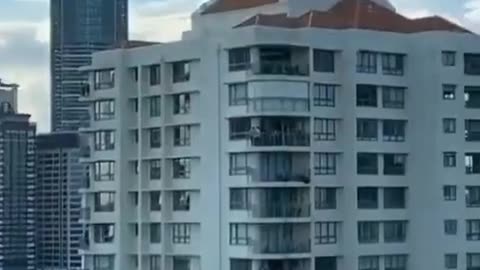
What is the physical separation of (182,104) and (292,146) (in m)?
3.49

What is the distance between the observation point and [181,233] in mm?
38844

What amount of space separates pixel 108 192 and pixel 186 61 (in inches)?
177

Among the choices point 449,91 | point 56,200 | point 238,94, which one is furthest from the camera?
point 56,200

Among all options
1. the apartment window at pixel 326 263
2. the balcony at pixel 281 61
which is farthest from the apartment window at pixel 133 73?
the apartment window at pixel 326 263

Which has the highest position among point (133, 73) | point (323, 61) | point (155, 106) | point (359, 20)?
point (359, 20)

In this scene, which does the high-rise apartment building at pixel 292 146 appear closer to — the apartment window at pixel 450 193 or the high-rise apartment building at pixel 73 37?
the apartment window at pixel 450 193

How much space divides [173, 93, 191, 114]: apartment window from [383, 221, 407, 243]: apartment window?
5888 mm

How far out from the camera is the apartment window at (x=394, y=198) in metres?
39.2

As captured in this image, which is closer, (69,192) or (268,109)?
(268,109)

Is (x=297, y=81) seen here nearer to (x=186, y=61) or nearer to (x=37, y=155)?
(x=186, y=61)

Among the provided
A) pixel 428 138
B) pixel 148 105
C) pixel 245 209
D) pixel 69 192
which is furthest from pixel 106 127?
pixel 69 192

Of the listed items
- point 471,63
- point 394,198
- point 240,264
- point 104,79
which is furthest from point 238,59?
point 471,63

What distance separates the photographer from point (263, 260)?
36.7 m

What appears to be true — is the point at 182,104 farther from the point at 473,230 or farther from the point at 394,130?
the point at 473,230
